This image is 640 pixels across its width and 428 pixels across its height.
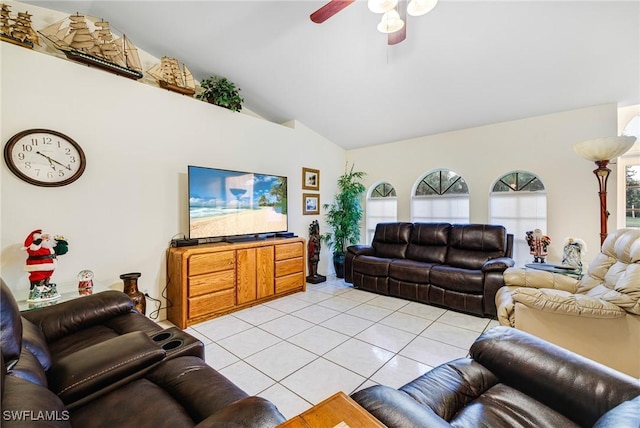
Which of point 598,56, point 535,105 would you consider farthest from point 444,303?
point 598,56

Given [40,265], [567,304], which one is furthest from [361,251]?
[40,265]

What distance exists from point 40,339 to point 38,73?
235 centimetres

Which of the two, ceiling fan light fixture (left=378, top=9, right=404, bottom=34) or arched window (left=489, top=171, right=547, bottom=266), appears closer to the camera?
ceiling fan light fixture (left=378, top=9, right=404, bottom=34)

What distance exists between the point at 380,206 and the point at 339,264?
1442mm

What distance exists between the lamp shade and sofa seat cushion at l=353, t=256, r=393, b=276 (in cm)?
250

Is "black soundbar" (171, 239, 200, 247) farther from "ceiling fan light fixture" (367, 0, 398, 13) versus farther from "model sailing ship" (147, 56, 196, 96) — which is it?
"ceiling fan light fixture" (367, 0, 398, 13)

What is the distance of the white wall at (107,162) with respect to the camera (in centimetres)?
225

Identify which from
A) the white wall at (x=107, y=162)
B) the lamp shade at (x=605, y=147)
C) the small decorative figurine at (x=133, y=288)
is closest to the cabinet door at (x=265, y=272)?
the white wall at (x=107, y=162)

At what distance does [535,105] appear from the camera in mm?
3447

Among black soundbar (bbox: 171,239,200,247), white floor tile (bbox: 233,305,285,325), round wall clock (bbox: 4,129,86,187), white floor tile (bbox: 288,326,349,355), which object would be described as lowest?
white floor tile (bbox: 288,326,349,355)

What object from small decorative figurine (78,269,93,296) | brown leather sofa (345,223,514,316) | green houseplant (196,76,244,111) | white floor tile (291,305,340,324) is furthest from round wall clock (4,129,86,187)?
brown leather sofa (345,223,514,316)

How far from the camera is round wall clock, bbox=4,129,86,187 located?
2.22 meters

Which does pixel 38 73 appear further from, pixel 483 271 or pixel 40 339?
pixel 483 271

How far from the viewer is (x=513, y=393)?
121 cm
